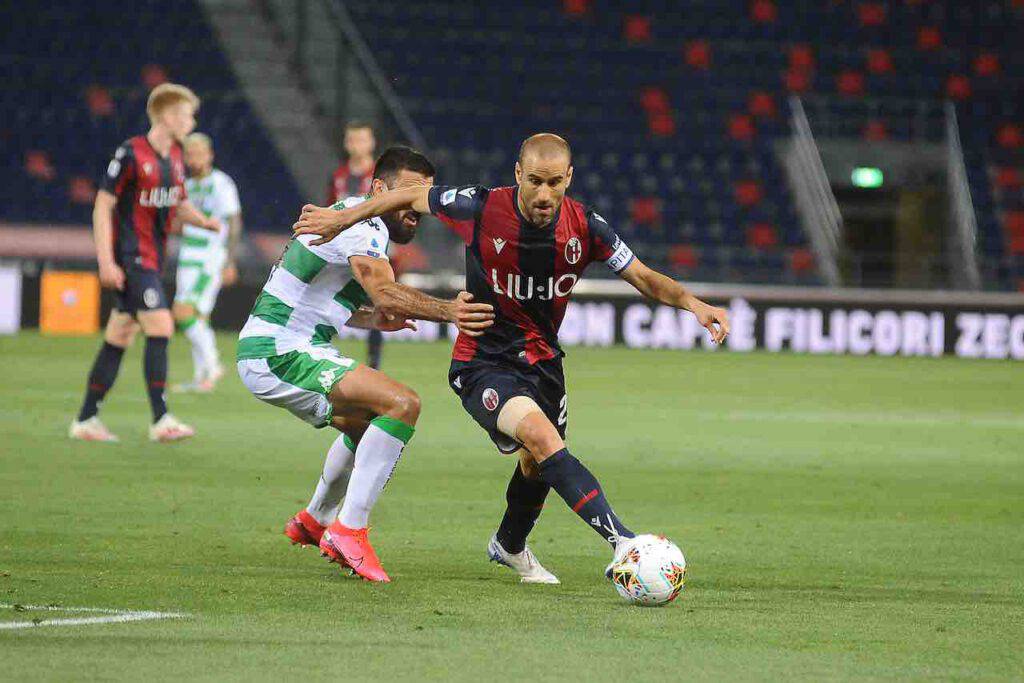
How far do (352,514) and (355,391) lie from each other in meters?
0.54

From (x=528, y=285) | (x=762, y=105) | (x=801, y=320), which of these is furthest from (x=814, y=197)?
(x=528, y=285)

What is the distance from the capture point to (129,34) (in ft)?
96.9

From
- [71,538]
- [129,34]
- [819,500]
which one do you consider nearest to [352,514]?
[71,538]

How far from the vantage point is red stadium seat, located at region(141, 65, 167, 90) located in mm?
28953

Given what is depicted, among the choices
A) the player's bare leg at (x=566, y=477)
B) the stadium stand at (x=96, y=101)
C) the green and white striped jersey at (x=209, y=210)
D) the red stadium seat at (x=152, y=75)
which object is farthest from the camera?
the red stadium seat at (x=152, y=75)

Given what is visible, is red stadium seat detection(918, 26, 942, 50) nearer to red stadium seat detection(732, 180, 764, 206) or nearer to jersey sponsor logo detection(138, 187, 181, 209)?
red stadium seat detection(732, 180, 764, 206)

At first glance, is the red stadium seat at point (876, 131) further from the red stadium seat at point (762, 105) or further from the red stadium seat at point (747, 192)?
the red stadium seat at point (747, 192)

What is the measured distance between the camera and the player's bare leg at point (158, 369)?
11148mm

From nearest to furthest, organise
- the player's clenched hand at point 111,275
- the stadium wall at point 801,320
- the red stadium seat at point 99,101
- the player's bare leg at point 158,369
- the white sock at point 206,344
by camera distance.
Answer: the player's clenched hand at point 111,275
the player's bare leg at point 158,369
the white sock at point 206,344
the stadium wall at point 801,320
the red stadium seat at point 99,101

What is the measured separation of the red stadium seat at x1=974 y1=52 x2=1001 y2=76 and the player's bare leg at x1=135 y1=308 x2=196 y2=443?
79.3ft

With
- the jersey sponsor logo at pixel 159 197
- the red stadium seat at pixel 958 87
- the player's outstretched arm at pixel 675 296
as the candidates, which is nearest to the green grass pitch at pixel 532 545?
the player's outstretched arm at pixel 675 296

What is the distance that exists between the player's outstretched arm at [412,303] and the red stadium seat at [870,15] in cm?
2748

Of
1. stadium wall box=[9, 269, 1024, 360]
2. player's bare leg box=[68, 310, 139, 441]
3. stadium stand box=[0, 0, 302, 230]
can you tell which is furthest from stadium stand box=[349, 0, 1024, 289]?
player's bare leg box=[68, 310, 139, 441]

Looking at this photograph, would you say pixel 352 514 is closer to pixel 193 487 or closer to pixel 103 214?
pixel 193 487
